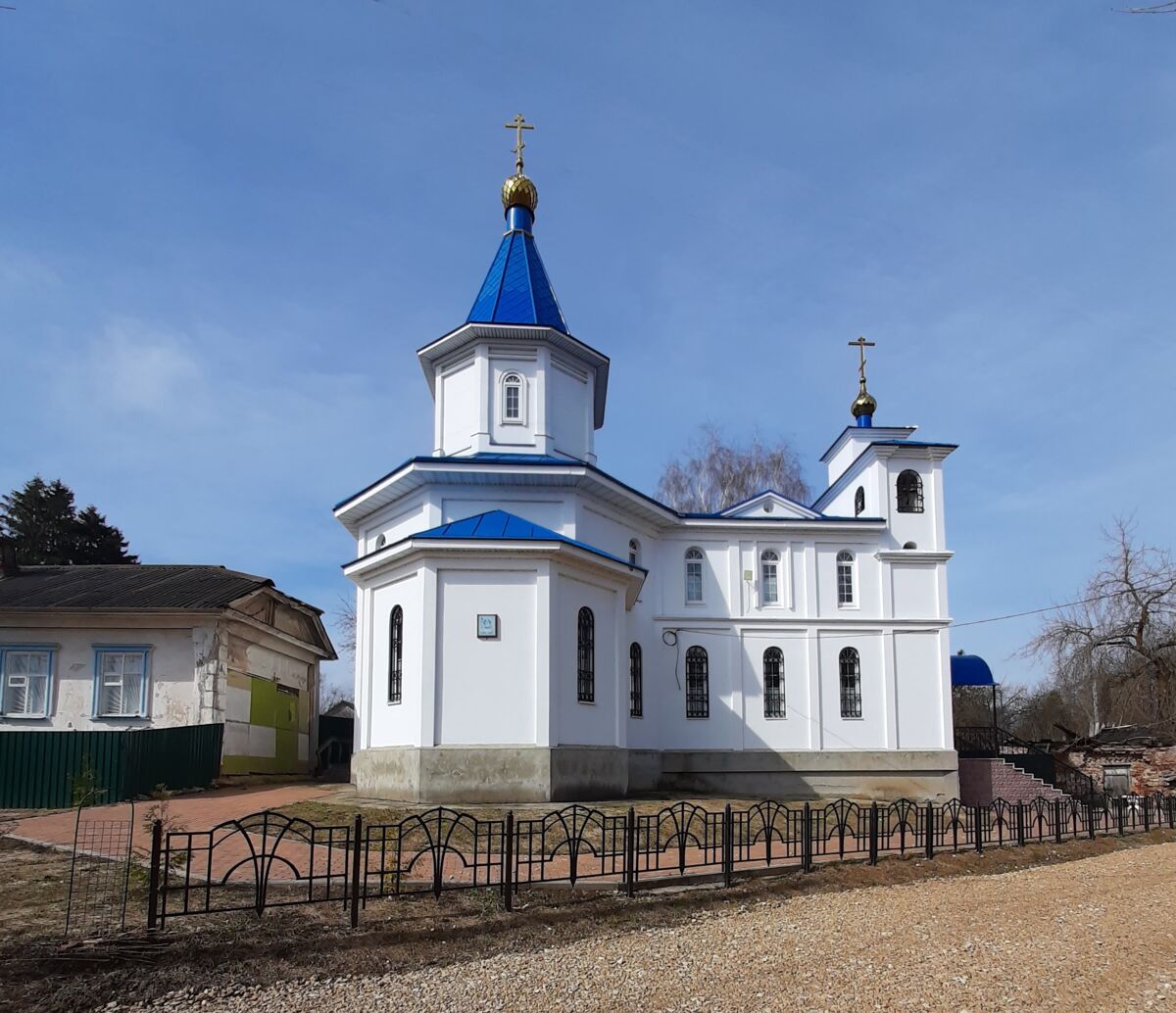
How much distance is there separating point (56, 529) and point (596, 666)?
31163 millimetres

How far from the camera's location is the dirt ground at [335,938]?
7.53 meters

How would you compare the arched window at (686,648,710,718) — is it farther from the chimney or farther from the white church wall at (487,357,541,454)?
the chimney

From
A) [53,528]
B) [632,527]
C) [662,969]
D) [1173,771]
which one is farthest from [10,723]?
[1173,771]

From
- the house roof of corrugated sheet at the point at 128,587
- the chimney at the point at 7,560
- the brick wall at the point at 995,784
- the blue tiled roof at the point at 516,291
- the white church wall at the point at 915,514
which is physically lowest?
the brick wall at the point at 995,784

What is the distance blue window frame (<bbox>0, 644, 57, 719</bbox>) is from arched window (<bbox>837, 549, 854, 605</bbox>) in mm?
17962

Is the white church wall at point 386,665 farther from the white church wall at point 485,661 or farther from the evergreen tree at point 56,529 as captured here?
the evergreen tree at point 56,529

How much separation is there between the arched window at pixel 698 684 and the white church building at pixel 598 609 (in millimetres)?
46

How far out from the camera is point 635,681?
79.9ft

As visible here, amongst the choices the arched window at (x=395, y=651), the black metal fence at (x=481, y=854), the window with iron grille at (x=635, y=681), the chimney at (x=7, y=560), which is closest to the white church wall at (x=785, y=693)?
the window with iron grille at (x=635, y=681)

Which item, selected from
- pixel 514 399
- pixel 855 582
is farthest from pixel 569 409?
pixel 855 582

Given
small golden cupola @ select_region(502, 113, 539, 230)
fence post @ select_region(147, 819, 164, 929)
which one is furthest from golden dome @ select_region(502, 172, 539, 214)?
fence post @ select_region(147, 819, 164, 929)

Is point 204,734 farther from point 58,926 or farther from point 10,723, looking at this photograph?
point 58,926

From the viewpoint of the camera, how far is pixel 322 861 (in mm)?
12484

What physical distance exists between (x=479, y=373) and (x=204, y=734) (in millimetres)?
9455
